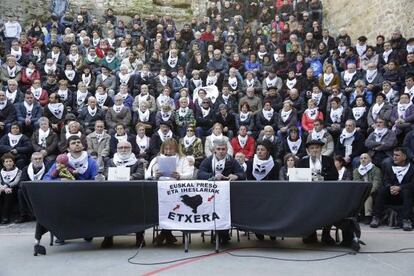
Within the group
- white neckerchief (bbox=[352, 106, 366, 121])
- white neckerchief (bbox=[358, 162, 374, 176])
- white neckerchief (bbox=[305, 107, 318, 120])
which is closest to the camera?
white neckerchief (bbox=[358, 162, 374, 176])

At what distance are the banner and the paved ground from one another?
336 millimetres

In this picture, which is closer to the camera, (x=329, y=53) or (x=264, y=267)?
(x=264, y=267)

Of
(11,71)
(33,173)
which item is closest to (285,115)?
(33,173)

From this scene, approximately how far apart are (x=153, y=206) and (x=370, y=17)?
12.6 m

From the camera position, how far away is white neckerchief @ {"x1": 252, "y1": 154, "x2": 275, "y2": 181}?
27.0 ft

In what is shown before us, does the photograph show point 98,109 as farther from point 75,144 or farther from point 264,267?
point 264,267

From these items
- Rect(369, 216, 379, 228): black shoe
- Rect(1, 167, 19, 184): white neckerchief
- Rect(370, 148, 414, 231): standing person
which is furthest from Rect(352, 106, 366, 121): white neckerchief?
Rect(1, 167, 19, 184): white neckerchief

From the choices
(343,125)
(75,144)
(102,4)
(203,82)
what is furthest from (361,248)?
(102,4)

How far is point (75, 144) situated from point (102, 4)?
1401 centimetres

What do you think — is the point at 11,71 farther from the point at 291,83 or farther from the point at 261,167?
the point at 261,167

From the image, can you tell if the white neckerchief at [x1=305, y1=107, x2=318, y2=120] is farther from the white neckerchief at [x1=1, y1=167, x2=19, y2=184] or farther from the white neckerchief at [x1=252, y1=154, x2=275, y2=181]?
the white neckerchief at [x1=1, y1=167, x2=19, y2=184]

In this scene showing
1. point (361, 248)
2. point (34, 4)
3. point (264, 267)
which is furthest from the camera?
point (34, 4)

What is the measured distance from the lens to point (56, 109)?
11516mm

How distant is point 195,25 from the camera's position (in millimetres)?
17656
